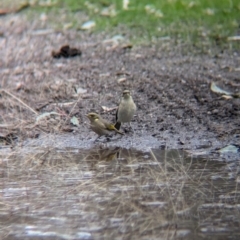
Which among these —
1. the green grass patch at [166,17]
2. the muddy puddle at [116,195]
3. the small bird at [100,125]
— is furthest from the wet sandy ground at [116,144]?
the green grass patch at [166,17]

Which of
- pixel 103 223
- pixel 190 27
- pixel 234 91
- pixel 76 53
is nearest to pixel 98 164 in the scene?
pixel 103 223

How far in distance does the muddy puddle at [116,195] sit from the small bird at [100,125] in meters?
0.20

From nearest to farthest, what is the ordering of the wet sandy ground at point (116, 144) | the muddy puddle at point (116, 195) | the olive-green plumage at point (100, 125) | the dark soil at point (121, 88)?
the muddy puddle at point (116, 195) → the wet sandy ground at point (116, 144) → the olive-green plumage at point (100, 125) → the dark soil at point (121, 88)

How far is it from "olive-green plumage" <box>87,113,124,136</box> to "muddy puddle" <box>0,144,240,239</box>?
0.65 ft

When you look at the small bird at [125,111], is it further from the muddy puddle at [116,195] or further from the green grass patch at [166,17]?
the green grass patch at [166,17]

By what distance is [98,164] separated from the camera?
21.2 ft

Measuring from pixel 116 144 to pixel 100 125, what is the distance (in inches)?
9.0

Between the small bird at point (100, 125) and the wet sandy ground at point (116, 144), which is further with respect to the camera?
the small bird at point (100, 125)

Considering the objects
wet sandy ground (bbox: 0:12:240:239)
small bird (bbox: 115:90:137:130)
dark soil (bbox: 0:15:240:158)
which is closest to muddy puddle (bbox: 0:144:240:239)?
wet sandy ground (bbox: 0:12:240:239)

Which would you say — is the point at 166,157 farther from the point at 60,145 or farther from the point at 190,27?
the point at 190,27

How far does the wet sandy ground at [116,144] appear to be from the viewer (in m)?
5.05

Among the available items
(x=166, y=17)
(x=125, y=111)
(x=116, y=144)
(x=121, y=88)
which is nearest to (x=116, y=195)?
(x=116, y=144)

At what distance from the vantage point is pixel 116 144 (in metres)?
7.16

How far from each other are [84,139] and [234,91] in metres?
1.88
